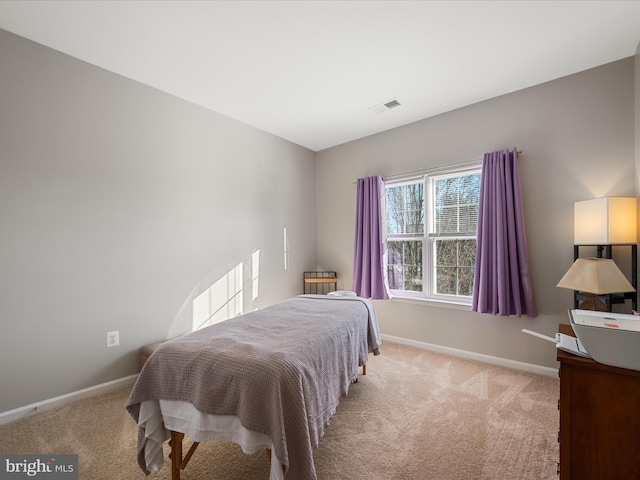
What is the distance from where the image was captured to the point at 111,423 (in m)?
1.90

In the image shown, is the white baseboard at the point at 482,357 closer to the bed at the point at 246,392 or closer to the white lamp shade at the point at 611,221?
the white lamp shade at the point at 611,221

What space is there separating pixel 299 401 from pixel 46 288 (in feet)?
6.88

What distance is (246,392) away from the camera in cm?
119

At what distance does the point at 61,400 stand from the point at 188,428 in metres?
1.57

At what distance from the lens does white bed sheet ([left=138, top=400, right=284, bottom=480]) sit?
118 centimetres

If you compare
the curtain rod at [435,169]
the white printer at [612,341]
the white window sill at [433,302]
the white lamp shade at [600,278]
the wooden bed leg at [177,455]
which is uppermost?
the curtain rod at [435,169]

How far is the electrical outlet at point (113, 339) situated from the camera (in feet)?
7.63

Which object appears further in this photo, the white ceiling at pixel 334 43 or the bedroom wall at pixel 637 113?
the bedroom wall at pixel 637 113

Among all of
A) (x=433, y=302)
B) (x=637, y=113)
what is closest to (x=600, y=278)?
(x=637, y=113)

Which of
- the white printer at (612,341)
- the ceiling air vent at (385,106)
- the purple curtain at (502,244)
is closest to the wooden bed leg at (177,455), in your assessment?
the white printer at (612,341)

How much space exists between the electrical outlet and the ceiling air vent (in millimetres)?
3161

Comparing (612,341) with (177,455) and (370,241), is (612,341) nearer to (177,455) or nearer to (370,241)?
(177,455)

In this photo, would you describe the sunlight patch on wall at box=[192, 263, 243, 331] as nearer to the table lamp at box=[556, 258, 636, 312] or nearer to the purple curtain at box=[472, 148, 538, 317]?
the purple curtain at box=[472, 148, 538, 317]

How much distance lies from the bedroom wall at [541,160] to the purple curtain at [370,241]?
337mm
